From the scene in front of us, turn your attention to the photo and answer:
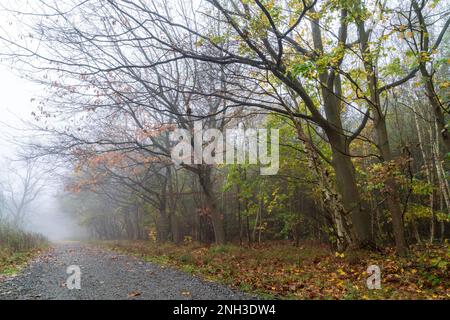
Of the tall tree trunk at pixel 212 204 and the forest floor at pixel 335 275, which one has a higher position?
the tall tree trunk at pixel 212 204

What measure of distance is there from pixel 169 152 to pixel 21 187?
4761 cm

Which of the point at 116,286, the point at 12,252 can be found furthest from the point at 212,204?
the point at 116,286

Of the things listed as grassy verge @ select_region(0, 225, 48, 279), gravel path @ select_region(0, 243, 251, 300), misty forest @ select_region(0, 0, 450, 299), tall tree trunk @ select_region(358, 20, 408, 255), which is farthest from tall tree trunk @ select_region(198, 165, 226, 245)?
tall tree trunk @ select_region(358, 20, 408, 255)

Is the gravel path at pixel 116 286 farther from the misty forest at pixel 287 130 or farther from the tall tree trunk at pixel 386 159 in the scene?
the tall tree trunk at pixel 386 159

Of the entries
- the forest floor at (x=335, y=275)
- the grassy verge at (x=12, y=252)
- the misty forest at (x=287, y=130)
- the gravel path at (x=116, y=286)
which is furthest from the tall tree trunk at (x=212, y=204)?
the grassy verge at (x=12, y=252)

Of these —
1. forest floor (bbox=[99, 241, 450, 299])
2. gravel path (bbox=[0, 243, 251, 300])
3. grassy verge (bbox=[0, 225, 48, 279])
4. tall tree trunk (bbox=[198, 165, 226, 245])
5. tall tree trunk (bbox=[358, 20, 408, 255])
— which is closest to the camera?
forest floor (bbox=[99, 241, 450, 299])

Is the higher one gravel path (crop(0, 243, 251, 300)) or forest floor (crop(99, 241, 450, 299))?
forest floor (crop(99, 241, 450, 299))

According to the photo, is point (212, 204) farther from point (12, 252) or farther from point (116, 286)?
point (116, 286)

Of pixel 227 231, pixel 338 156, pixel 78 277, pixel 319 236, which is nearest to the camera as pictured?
pixel 78 277

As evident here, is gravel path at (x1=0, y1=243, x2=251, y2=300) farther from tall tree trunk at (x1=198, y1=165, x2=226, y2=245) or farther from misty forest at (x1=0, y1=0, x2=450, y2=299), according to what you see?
tall tree trunk at (x1=198, y1=165, x2=226, y2=245)

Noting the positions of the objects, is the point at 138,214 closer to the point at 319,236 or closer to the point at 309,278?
the point at 319,236

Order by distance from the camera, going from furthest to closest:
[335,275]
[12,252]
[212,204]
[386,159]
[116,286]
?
[212,204] < [12,252] < [386,159] < [335,275] < [116,286]

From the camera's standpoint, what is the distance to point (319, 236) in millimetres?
18203
